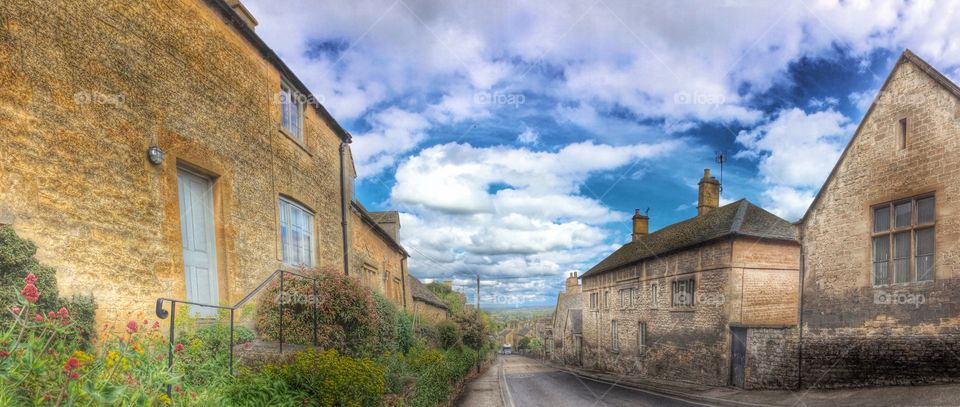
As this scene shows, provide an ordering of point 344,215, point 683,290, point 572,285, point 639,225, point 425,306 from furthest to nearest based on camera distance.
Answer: point 572,285 < point 639,225 < point 425,306 < point 683,290 < point 344,215

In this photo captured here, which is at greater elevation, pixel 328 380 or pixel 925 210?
pixel 925 210

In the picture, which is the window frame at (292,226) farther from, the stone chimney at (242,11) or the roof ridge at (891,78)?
the roof ridge at (891,78)

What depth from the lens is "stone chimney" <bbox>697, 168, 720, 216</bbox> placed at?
2452cm

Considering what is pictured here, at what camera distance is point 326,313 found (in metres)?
8.72

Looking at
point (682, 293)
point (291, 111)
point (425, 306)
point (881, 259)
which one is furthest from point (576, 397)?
point (425, 306)

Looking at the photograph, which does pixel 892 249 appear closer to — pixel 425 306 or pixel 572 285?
pixel 425 306

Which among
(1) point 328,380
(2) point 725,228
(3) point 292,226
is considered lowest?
(1) point 328,380

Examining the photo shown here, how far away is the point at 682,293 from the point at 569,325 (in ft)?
72.5

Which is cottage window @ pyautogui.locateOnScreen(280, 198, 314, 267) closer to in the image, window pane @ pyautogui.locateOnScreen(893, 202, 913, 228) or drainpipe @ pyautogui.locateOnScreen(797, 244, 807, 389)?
drainpipe @ pyautogui.locateOnScreen(797, 244, 807, 389)

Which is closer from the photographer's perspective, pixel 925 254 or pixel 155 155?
pixel 155 155

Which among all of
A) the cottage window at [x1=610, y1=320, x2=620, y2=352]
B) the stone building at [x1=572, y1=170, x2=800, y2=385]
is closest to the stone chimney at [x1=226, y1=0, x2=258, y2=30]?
the stone building at [x1=572, y1=170, x2=800, y2=385]

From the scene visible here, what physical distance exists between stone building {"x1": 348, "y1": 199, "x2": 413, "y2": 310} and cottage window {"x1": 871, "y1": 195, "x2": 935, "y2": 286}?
13674 mm

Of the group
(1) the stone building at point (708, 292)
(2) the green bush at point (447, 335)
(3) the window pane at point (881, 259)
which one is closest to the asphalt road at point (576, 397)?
(1) the stone building at point (708, 292)

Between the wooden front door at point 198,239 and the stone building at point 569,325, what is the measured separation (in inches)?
1336
